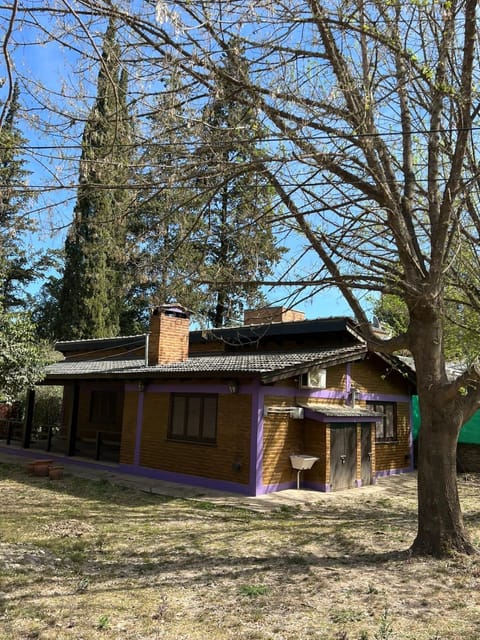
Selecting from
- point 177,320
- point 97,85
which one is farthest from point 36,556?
point 177,320

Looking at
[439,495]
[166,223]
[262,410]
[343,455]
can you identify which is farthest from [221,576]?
[343,455]

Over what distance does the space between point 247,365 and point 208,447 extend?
85.1 inches

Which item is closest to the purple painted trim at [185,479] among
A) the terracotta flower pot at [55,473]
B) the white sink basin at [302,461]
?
the white sink basin at [302,461]

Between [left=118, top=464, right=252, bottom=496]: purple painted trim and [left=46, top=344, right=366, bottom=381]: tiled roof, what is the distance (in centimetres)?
245

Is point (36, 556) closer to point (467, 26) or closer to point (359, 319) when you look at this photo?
point (359, 319)

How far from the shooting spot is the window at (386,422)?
1581 centimetres

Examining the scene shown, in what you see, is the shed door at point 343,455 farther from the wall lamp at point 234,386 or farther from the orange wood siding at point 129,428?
the orange wood siding at point 129,428

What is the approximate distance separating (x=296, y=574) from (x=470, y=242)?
17.7ft

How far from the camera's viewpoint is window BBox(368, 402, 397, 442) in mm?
15812

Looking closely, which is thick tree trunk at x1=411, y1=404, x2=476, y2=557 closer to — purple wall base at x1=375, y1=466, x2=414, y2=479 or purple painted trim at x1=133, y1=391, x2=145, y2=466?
purple wall base at x1=375, y1=466, x2=414, y2=479

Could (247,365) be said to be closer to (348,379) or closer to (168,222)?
(348,379)

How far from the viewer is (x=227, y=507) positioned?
1027 centimetres

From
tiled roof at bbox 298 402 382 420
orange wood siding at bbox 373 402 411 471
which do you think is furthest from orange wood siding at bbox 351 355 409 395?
tiled roof at bbox 298 402 382 420

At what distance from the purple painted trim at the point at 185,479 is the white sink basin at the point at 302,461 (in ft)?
4.48
